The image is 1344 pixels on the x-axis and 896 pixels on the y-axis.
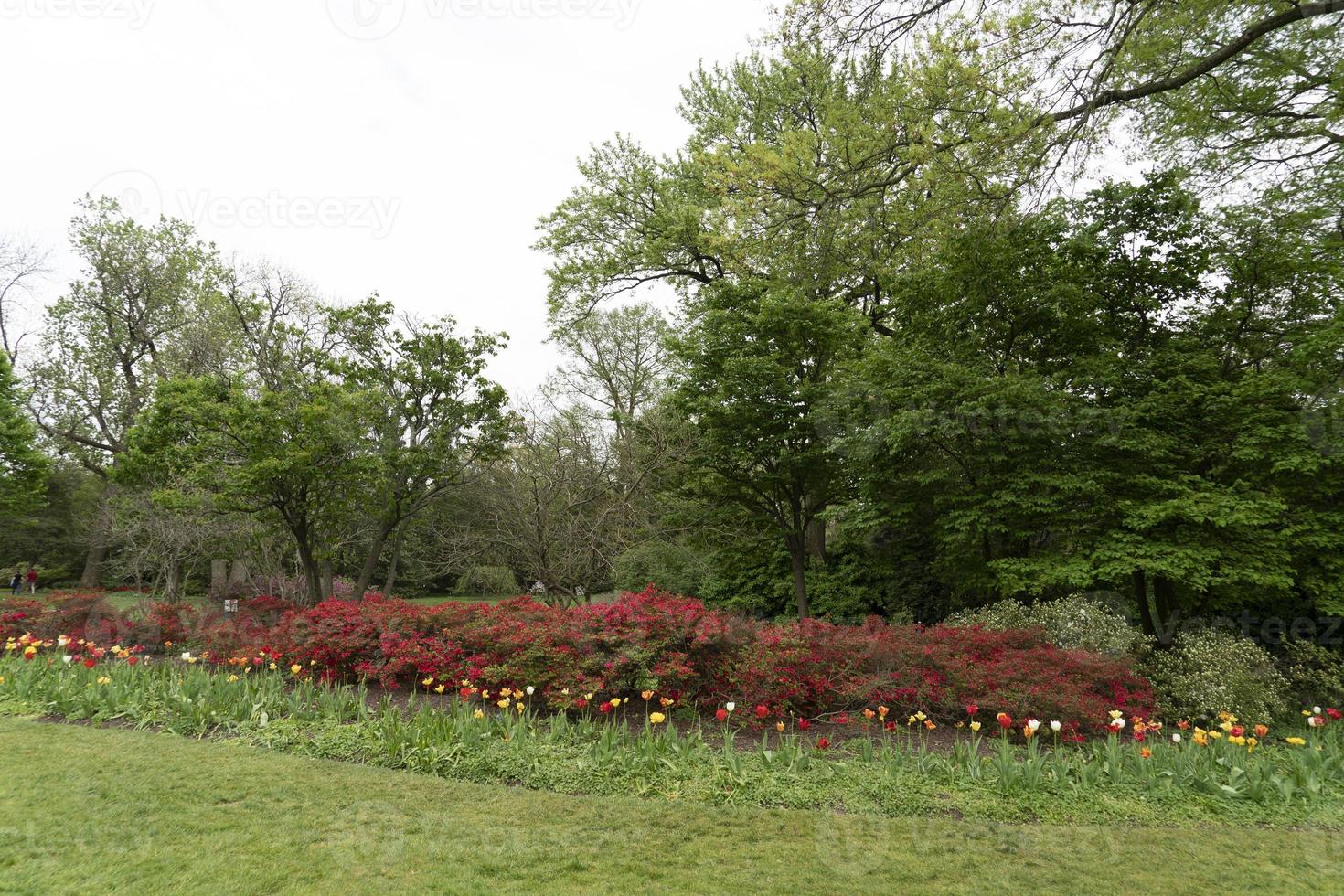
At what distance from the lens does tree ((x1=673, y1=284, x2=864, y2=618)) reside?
10453 mm

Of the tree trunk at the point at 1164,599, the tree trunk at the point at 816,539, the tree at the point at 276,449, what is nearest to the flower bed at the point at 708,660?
the tree at the point at 276,449

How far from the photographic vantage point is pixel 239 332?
1859cm

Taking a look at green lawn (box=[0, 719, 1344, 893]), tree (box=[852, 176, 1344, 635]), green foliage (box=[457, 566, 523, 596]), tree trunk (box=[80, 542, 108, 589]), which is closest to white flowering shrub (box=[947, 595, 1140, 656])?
tree (box=[852, 176, 1344, 635])

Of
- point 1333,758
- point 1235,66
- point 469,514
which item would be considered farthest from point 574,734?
point 469,514

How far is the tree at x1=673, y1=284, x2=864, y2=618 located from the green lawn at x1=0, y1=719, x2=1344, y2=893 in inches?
255

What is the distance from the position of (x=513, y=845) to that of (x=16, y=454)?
21289 millimetres

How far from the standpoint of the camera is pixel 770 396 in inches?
417

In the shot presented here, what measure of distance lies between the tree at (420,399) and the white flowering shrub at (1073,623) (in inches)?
338

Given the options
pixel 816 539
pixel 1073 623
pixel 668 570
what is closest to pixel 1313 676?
pixel 1073 623

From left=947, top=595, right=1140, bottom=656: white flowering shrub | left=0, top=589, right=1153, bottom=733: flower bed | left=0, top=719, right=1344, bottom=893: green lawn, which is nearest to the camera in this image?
left=0, top=719, right=1344, bottom=893: green lawn

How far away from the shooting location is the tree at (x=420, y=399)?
1196 cm

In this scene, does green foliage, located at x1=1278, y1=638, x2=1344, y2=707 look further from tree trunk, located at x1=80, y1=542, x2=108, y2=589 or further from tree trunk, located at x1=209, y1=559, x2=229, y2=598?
tree trunk, located at x1=80, y1=542, x2=108, y2=589

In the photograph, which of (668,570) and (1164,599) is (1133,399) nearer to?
(1164,599)

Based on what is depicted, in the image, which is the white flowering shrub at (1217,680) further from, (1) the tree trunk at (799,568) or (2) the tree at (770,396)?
(1) the tree trunk at (799,568)
